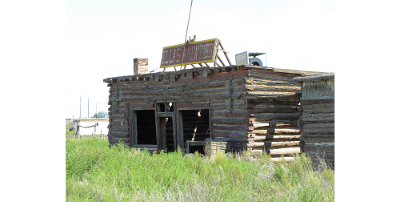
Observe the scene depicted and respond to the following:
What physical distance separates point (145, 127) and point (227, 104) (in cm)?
663

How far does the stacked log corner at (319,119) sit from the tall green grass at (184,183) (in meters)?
0.86

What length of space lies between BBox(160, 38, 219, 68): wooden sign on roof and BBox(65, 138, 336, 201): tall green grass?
5.65 meters

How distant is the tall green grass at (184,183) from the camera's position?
5922 mm

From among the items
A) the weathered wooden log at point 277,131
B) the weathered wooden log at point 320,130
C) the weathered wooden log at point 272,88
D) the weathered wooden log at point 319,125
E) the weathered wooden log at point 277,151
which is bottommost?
the weathered wooden log at point 277,151

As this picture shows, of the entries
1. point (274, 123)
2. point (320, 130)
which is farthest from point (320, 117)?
point (274, 123)

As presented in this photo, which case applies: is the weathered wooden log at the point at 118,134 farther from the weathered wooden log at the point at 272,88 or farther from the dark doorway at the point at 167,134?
the weathered wooden log at the point at 272,88

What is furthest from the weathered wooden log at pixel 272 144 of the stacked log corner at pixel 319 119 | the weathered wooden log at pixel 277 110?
the stacked log corner at pixel 319 119

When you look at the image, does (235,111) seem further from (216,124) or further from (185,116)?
(185,116)

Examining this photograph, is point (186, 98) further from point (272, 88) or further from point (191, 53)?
point (272, 88)

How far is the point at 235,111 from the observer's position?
→ 43.9 ft

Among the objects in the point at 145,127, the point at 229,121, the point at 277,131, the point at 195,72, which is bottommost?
the point at 145,127

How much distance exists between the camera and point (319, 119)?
1042cm

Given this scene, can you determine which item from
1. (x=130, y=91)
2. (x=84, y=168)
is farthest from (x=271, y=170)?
(x=130, y=91)

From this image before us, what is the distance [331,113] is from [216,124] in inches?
204
